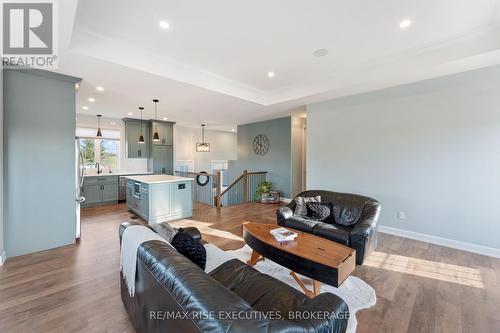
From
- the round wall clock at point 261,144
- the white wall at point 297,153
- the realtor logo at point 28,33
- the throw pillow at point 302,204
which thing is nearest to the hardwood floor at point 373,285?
the throw pillow at point 302,204

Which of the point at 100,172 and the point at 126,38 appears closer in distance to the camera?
the point at 126,38

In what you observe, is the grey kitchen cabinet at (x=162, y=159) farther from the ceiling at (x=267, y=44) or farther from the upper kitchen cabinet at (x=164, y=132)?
the ceiling at (x=267, y=44)

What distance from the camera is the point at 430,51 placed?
3.11 metres

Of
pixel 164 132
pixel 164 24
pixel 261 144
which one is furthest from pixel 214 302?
pixel 164 132

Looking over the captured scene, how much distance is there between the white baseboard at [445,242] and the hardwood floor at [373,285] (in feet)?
0.49

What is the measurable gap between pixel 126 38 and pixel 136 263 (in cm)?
285

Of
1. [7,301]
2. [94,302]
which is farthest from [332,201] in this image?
[7,301]

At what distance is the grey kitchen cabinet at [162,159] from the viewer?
24.6 feet

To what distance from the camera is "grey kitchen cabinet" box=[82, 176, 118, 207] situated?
606cm

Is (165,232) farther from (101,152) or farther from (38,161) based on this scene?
(101,152)

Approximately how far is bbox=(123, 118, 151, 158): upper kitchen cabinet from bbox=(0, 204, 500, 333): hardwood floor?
4.01m

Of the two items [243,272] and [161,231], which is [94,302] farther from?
[243,272]

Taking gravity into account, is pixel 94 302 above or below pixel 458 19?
below

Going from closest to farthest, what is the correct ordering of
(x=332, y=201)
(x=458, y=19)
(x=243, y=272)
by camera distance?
(x=243, y=272) < (x=458, y=19) < (x=332, y=201)
